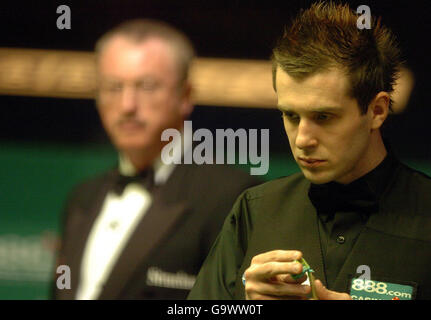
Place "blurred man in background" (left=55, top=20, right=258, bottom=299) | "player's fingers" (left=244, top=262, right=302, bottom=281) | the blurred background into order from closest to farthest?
1. "player's fingers" (left=244, top=262, right=302, bottom=281)
2. the blurred background
3. "blurred man in background" (left=55, top=20, right=258, bottom=299)

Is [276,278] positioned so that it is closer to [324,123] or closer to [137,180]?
[324,123]

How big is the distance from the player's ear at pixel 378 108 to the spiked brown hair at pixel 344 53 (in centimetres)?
2

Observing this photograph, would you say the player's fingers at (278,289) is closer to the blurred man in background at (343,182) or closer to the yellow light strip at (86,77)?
the blurred man in background at (343,182)

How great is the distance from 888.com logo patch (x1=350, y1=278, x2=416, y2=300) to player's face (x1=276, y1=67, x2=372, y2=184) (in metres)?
0.37

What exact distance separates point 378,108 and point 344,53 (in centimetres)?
23

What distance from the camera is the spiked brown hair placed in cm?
202

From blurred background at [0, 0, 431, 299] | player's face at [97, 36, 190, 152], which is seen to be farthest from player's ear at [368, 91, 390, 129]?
player's face at [97, 36, 190, 152]

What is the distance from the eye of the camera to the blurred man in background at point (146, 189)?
262 cm

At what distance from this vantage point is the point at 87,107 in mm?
2740

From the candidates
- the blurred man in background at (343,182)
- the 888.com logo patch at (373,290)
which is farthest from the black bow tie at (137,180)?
the 888.com logo patch at (373,290)

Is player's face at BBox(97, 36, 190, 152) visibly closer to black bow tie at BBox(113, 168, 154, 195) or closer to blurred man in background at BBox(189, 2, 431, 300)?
black bow tie at BBox(113, 168, 154, 195)

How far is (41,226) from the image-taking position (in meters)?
2.77
